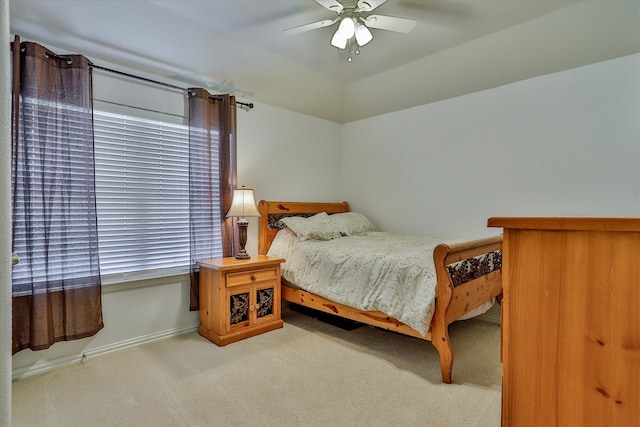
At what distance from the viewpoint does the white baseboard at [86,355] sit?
7.32ft

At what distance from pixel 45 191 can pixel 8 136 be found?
2.06 meters

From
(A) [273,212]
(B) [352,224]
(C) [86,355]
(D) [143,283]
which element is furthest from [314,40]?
(C) [86,355]

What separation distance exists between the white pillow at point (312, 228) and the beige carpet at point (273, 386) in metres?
1.04

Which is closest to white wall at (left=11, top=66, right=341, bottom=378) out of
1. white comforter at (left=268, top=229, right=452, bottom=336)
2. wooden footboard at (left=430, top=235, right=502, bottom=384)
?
white comforter at (left=268, top=229, right=452, bottom=336)

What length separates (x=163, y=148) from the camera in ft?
9.61

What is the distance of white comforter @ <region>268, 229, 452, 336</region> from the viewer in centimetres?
227

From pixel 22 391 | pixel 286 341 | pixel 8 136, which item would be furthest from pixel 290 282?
pixel 8 136

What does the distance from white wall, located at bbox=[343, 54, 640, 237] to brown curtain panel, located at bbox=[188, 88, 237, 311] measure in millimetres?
2012

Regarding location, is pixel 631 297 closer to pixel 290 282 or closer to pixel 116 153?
pixel 290 282

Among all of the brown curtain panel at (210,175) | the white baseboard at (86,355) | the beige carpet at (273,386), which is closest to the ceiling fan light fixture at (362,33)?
the brown curtain panel at (210,175)

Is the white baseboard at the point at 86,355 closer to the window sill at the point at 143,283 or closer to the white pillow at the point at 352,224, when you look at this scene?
the window sill at the point at 143,283

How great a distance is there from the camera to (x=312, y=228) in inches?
137

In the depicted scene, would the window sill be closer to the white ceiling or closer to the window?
the window

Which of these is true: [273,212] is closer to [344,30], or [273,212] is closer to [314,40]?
[314,40]
